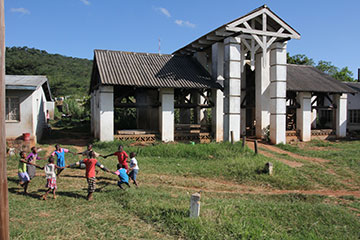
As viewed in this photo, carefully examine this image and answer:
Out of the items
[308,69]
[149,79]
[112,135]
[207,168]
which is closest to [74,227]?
[207,168]

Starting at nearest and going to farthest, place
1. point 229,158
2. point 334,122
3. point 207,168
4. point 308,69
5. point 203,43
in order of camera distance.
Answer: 1. point 207,168
2. point 229,158
3. point 203,43
4. point 334,122
5. point 308,69

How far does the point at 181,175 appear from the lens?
35.8 feet

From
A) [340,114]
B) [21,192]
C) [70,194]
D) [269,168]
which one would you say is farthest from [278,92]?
[21,192]

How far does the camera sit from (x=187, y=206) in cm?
691

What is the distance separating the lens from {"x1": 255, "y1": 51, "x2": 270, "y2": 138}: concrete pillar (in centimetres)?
1861

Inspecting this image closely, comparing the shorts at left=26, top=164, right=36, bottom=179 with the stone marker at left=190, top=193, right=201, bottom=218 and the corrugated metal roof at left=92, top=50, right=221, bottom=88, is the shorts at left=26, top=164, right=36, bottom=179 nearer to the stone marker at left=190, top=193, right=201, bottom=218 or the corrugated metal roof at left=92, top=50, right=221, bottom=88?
the stone marker at left=190, top=193, right=201, bottom=218

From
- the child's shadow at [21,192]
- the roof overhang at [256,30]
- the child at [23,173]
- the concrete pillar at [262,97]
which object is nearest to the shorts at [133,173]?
the child's shadow at [21,192]

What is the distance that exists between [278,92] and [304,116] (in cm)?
372

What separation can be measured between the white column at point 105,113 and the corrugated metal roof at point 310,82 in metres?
11.2

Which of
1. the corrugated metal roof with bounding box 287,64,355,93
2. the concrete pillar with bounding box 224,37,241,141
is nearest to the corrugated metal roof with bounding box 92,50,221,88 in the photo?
the concrete pillar with bounding box 224,37,241,141

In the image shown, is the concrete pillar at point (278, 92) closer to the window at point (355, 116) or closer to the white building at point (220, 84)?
the white building at point (220, 84)

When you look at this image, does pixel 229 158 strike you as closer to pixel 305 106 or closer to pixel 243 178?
pixel 243 178

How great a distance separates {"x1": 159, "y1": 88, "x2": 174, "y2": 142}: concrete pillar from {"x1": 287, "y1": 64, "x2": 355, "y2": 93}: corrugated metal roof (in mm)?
7982

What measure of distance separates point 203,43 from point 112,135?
764cm
